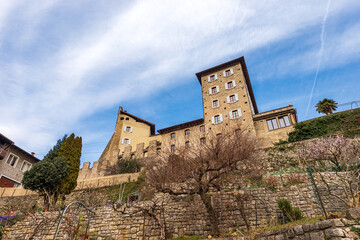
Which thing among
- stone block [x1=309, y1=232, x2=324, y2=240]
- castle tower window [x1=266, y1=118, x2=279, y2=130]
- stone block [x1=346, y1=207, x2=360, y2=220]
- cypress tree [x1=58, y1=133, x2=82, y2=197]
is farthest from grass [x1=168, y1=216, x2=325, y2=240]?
castle tower window [x1=266, y1=118, x2=279, y2=130]

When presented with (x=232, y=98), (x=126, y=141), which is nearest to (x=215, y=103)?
(x=232, y=98)

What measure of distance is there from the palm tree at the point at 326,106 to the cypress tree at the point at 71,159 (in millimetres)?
27224

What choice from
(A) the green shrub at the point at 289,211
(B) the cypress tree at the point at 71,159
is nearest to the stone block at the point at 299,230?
(A) the green shrub at the point at 289,211

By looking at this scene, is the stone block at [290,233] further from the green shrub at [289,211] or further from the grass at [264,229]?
the green shrub at [289,211]

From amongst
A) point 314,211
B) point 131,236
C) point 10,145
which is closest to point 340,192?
point 314,211

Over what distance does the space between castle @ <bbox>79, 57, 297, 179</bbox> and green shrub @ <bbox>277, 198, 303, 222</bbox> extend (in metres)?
11.2

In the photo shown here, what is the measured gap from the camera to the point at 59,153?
62.0ft

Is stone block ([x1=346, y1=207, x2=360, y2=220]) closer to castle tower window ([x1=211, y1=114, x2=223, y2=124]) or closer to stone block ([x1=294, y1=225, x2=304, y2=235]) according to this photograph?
stone block ([x1=294, y1=225, x2=304, y2=235])

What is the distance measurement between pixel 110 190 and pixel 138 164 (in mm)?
7769

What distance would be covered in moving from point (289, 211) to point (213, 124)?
18.1 metres

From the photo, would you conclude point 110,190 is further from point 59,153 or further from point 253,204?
point 253,204

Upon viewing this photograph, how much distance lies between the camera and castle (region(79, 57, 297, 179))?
933 inches

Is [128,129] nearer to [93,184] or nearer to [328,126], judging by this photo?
[93,184]

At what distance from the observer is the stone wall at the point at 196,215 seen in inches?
377
